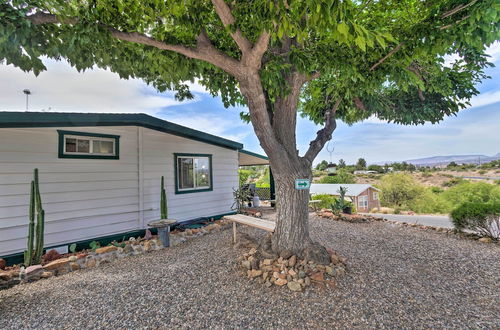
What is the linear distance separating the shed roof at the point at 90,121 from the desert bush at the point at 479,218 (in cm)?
680

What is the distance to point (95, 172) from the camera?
4930 millimetres

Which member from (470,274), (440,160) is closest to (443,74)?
(470,274)

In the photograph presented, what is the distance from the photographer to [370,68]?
3.47 meters

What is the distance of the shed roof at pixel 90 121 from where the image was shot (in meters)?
3.83

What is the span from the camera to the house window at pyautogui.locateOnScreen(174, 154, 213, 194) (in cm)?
641

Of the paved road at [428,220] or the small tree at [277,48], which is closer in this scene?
the small tree at [277,48]

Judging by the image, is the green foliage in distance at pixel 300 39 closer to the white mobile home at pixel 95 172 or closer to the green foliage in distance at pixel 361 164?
the white mobile home at pixel 95 172

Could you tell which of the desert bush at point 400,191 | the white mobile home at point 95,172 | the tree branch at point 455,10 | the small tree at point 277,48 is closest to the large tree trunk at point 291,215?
the small tree at point 277,48

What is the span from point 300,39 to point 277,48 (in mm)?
1441

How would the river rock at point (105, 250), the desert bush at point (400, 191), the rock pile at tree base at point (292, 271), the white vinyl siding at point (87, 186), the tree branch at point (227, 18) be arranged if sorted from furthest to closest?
the desert bush at point (400, 191) → the river rock at point (105, 250) → the white vinyl siding at point (87, 186) → the rock pile at tree base at point (292, 271) → the tree branch at point (227, 18)

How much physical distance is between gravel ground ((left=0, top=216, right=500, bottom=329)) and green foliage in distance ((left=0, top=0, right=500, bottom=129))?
261 centimetres

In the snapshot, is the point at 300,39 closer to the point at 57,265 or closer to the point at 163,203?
the point at 163,203

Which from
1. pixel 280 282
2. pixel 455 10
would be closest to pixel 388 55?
pixel 455 10

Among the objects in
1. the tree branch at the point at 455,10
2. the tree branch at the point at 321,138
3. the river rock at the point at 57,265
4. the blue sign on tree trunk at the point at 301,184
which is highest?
the tree branch at the point at 455,10
